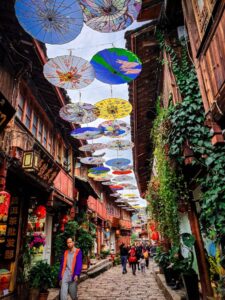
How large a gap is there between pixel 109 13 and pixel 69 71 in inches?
83.3

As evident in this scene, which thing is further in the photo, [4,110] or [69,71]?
[69,71]

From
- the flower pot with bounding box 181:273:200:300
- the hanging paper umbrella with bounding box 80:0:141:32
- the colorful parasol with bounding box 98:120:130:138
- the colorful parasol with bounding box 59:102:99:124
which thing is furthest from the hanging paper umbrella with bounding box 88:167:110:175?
the hanging paper umbrella with bounding box 80:0:141:32

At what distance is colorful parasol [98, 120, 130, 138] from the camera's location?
11.5m

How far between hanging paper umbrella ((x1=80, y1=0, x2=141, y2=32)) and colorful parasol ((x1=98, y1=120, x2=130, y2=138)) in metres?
5.36

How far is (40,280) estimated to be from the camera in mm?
7941

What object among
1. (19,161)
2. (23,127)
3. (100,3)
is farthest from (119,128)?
(100,3)

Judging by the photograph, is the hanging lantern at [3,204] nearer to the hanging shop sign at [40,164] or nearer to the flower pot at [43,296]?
the hanging shop sign at [40,164]

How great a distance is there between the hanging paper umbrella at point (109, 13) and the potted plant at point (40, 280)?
7.44 metres

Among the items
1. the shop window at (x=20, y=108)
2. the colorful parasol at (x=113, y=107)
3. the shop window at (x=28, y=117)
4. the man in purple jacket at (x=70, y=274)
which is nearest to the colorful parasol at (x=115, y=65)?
the colorful parasol at (x=113, y=107)

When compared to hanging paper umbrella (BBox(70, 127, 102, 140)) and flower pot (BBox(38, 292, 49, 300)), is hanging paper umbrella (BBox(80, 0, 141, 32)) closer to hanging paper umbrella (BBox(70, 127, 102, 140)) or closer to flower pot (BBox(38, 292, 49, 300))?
hanging paper umbrella (BBox(70, 127, 102, 140))

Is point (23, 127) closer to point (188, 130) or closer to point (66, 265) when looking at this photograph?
point (66, 265)

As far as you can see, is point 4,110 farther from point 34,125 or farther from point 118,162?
point 118,162

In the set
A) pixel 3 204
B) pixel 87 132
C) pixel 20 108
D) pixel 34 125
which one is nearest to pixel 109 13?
pixel 20 108

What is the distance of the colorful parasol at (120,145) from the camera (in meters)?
13.4
